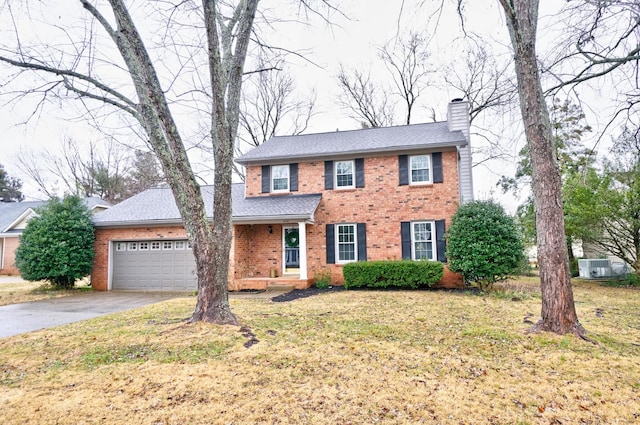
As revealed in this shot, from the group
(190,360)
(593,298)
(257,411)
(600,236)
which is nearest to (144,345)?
(190,360)

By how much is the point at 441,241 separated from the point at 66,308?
37.0 ft

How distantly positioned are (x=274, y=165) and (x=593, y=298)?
11.2 m

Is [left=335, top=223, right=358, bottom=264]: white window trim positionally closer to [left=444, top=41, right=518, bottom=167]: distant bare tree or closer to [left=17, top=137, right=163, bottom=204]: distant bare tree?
[left=444, top=41, right=518, bottom=167]: distant bare tree

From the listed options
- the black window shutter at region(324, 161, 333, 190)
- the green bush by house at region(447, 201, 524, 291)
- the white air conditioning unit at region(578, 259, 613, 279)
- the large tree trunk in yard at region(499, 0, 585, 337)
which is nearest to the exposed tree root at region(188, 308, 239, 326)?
the large tree trunk in yard at region(499, 0, 585, 337)

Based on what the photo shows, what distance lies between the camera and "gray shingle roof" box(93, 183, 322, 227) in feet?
→ 40.1

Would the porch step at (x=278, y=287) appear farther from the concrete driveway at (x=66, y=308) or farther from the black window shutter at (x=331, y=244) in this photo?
the concrete driveway at (x=66, y=308)

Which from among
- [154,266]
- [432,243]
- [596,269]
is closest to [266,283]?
[154,266]

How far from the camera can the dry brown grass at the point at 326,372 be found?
333 centimetres

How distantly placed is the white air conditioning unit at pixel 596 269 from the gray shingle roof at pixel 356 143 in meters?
9.64

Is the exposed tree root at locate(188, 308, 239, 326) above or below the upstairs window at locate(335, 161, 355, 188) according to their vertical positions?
below

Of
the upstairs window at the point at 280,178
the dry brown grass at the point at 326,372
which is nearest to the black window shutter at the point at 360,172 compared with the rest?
the upstairs window at the point at 280,178

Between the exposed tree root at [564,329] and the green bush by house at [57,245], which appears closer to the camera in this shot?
the exposed tree root at [564,329]

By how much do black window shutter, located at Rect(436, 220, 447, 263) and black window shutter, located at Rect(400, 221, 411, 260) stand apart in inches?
37.0

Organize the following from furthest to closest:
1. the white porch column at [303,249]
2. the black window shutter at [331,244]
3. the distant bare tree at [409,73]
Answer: the distant bare tree at [409,73], the black window shutter at [331,244], the white porch column at [303,249]
